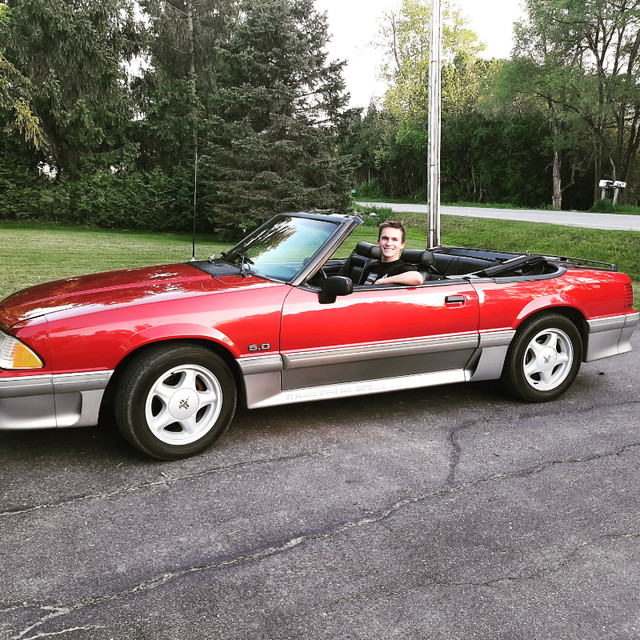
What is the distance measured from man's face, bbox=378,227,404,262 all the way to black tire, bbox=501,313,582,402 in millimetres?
1063

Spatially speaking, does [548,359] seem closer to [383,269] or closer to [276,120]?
[383,269]

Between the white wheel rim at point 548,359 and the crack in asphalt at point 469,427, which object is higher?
the white wheel rim at point 548,359

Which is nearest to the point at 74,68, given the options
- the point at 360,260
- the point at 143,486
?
the point at 360,260

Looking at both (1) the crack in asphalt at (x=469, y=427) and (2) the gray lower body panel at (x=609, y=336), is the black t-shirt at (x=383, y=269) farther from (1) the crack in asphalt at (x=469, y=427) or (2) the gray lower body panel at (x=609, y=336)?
(2) the gray lower body panel at (x=609, y=336)

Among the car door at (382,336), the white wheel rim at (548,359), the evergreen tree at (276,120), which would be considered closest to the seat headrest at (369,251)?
the car door at (382,336)

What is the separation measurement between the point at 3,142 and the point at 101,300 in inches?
860

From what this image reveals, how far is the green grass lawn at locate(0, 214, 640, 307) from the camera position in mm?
11617

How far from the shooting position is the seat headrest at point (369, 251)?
4.69m

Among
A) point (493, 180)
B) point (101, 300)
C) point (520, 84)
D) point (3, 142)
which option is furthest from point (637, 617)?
point (493, 180)

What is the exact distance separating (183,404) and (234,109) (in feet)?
53.8

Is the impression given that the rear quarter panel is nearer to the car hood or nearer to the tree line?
the car hood

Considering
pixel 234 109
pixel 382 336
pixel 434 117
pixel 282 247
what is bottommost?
pixel 382 336

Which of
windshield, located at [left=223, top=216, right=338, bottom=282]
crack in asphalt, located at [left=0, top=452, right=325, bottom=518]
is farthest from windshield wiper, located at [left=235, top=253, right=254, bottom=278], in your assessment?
crack in asphalt, located at [left=0, top=452, right=325, bottom=518]

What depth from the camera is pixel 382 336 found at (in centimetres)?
421
